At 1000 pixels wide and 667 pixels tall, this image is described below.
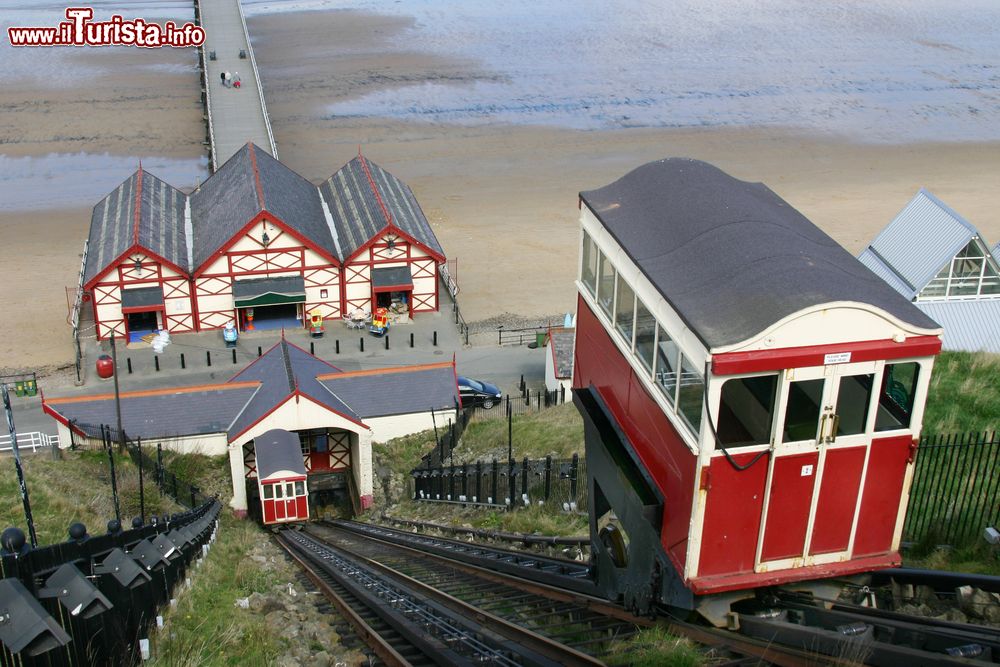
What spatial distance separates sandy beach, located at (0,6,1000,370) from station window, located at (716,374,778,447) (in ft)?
92.4

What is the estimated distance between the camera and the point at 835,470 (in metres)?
9.32

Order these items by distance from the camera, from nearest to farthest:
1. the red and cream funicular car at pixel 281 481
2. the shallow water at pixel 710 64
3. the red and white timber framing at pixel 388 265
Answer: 1. the red and cream funicular car at pixel 281 481
2. the red and white timber framing at pixel 388 265
3. the shallow water at pixel 710 64

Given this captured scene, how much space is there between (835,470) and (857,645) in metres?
2.03

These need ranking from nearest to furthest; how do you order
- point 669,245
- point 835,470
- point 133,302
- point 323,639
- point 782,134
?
point 835,470, point 669,245, point 323,639, point 133,302, point 782,134

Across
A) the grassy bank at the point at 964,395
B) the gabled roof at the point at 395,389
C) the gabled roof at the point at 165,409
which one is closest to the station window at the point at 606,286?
the grassy bank at the point at 964,395

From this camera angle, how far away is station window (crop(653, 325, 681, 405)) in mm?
9781

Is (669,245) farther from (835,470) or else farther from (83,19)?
(83,19)

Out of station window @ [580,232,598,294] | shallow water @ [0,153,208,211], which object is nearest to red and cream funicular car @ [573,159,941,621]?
station window @ [580,232,598,294]

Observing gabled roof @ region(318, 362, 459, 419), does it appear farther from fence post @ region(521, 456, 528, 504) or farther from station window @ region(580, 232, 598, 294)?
station window @ region(580, 232, 598, 294)

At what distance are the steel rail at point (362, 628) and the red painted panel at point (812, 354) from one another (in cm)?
452

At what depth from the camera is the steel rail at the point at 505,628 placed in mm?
9256

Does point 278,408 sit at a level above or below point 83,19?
below

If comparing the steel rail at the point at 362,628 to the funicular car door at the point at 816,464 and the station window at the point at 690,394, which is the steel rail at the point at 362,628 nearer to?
the station window at the point at 690,394

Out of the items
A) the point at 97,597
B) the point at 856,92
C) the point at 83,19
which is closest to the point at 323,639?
the point at 97,597
